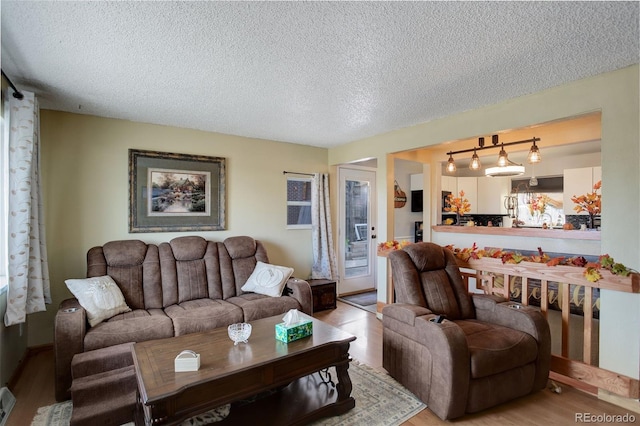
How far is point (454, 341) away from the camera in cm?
207

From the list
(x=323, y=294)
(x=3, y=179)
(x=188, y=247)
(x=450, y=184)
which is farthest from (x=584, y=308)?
(x=3, y=179)

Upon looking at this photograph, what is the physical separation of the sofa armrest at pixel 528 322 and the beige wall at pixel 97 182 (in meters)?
3.01

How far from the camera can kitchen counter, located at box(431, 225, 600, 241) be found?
12.7 ft

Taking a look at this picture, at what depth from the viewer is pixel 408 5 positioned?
62.6 inches

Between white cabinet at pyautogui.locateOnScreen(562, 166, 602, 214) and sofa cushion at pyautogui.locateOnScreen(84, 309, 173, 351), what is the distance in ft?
19.3

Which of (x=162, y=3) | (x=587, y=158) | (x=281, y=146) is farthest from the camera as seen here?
(x=587, y=158)

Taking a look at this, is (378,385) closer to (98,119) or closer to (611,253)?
(611,253)

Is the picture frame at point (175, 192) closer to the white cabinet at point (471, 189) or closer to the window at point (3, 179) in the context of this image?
the window at point (3, 179)

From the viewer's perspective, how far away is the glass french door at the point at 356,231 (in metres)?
5.26

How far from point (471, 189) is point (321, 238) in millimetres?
3576

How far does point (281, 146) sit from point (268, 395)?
3.33m

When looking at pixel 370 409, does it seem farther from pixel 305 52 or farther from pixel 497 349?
pixel 305 52

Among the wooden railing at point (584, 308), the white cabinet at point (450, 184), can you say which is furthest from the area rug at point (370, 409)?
the white cabinet at point (450, 184)

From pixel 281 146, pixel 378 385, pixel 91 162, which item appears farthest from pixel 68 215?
pixel 378 385
